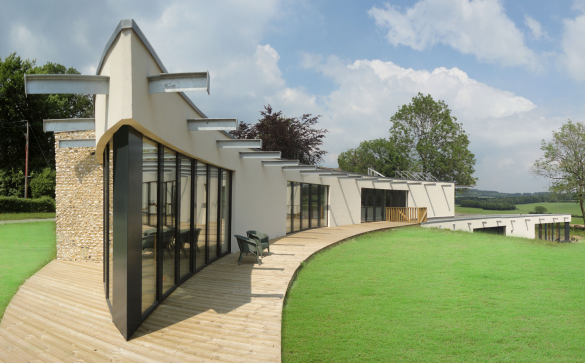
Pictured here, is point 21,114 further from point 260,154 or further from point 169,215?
→ point 169,215

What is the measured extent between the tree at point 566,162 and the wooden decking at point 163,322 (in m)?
36.4

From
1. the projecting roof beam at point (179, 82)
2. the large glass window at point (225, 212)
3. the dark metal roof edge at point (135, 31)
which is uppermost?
the dark metal roof edge at point (135, 31)

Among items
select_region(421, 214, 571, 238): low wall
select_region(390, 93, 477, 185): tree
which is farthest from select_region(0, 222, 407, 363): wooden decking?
select_region(390, 93, 477, 185): tree

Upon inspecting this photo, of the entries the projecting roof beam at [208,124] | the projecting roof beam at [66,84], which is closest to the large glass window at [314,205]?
the projecting roof beam at [208,124]

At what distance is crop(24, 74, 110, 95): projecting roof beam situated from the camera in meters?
3.84

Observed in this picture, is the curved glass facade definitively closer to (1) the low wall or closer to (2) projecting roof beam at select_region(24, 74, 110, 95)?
(2) projecting roof beam at select_region(24, 74, 110, 95)

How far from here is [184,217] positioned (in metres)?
6.25

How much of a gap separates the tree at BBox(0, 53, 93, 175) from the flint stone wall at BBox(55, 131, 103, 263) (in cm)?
2438

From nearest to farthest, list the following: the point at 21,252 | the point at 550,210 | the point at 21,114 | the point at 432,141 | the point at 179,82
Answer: the point at 179,82
the point at 21,252
the point at 21,114
the point at 432,141
the point at 550,210

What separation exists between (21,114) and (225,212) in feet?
96.7

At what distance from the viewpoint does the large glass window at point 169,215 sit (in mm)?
5371

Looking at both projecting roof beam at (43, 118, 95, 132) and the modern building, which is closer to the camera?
the modern building

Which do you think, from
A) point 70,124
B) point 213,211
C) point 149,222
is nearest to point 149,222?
point 149,222

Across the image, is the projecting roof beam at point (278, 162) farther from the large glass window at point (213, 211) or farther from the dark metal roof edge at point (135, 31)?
the dark metal roof edge at point (135, 31)
